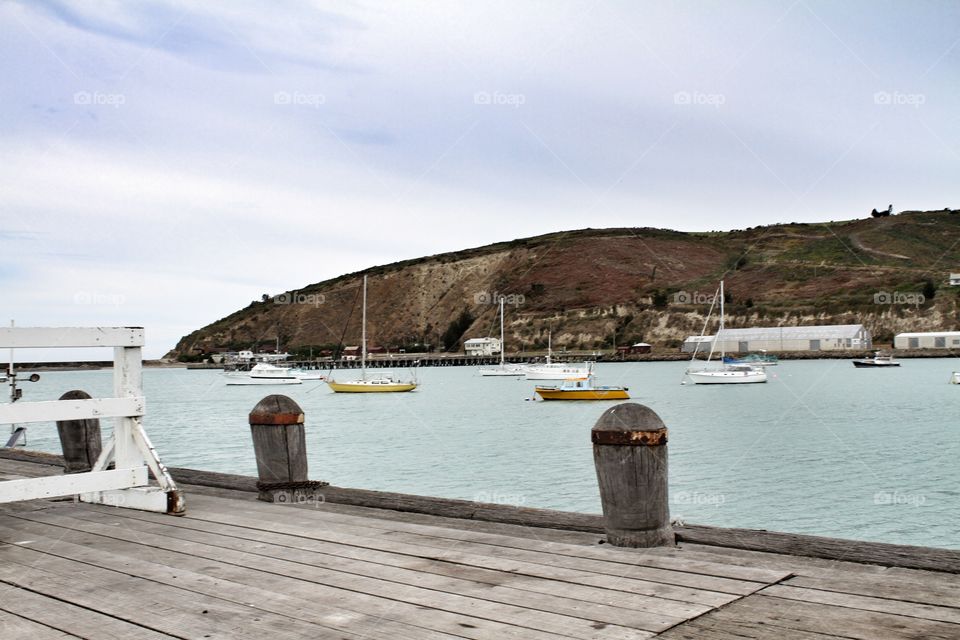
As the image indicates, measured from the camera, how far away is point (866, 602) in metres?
4.46

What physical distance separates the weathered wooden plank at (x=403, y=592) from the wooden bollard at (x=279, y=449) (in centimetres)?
182

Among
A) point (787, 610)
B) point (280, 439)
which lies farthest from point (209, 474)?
point (787, 610)

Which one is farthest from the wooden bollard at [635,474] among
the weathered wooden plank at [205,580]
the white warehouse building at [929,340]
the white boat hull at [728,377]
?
the white warehouse building at [929,340]

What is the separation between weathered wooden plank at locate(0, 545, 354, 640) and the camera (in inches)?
165

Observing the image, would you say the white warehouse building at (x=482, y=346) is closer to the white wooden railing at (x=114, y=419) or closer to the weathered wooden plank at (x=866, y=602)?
the white wooden railing at (x=114, y=419)

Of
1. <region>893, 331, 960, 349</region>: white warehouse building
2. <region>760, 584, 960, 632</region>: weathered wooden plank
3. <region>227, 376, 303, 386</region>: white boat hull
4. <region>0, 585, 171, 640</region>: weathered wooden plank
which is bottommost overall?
<region>227, 376, 303, 386</region>: white boat hull

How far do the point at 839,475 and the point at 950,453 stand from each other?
27.0 ft

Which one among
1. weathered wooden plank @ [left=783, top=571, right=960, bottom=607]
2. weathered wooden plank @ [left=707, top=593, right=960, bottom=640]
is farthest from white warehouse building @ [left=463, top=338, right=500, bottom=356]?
weathered wooden plank @ [left=707, top=593, right=960, bottom=640]

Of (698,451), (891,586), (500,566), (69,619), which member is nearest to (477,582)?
(500,566)

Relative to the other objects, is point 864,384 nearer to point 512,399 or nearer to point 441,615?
point 512,399

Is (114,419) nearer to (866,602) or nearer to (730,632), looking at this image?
(730,632)

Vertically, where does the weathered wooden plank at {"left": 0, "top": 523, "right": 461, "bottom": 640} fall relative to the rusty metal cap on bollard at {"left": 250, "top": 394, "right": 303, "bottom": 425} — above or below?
below

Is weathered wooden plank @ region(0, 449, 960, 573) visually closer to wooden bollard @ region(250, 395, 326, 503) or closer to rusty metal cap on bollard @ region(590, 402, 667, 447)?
wooden bollard @ region(250, 395, 326, 503)

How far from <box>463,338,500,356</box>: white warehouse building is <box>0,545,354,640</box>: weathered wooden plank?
174582 mm
